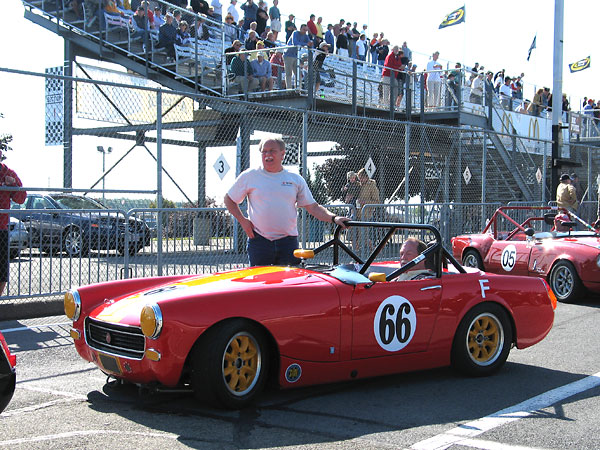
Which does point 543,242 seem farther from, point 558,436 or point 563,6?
point 563,6

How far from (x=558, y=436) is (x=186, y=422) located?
77.8 inches

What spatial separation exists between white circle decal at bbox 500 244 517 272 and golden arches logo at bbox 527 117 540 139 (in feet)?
44.8

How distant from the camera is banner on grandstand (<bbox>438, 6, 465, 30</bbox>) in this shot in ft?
75.4

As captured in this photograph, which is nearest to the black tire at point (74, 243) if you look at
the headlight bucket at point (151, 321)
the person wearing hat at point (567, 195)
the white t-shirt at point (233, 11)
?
the headlight bucket at point (151, 321)

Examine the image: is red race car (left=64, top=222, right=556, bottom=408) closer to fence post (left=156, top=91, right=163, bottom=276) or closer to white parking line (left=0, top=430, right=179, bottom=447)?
white parking line (left=0, top=430, right=179, bottom=447)

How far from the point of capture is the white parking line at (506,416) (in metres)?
3.54

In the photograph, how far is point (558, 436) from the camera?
3.64 meters

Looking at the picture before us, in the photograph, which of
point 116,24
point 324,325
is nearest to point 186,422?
point 324,325

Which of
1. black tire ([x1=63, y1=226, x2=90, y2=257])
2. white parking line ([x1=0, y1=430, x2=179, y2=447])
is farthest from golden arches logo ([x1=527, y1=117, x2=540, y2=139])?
white parking line ([x1=0, y1=430, x2=179, y2=447])

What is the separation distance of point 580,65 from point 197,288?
93.3 feet

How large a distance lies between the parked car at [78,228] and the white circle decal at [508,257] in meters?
4.79

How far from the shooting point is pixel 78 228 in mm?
7598

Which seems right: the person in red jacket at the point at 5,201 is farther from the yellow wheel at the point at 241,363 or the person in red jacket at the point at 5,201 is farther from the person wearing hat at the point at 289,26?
the person wearing hat at the point at 289,26

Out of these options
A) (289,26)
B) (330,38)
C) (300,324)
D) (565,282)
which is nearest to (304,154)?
(565,282)
